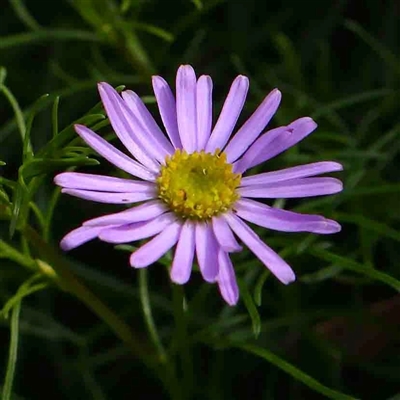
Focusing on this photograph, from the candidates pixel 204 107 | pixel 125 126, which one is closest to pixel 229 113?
pixel 204 107

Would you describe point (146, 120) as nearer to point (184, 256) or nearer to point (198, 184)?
point (198, 184)

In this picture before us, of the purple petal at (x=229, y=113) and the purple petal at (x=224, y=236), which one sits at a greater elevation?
the purple petal at (x=229, y=113)

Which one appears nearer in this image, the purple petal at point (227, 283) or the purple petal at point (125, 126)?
the purple petal at point (227, 283)

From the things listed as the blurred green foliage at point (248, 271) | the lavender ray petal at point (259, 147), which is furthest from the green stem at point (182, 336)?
the lavender ray petal at point (259, 147)

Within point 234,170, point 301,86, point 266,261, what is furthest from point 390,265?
point 266,261

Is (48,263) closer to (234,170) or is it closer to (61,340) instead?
(234,170)

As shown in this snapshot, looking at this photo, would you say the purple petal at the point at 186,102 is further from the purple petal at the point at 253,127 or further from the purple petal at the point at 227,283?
the purple petal at the point at 227,283

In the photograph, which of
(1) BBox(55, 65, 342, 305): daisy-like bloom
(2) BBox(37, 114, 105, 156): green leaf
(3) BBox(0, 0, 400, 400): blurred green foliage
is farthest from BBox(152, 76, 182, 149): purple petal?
(3) BBox(0, 0, 400, 400): blurred green foliage
